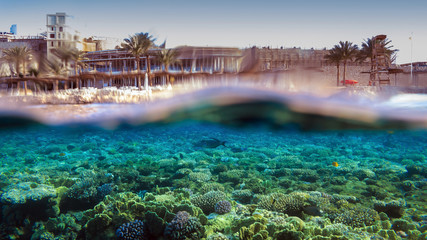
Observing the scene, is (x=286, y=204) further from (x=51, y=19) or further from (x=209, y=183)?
(x=51, y=19)

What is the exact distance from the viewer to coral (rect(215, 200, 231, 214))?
5.48m

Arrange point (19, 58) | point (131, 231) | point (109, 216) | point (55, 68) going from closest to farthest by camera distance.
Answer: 1. point (131, 231)
2. point (109, 216)
3. point (19, 58)
4. point (55, 68)

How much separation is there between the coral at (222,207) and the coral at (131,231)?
4.79 feet

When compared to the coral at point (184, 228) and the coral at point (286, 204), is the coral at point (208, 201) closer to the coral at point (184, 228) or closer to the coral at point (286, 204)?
the coral at point (286, 204)

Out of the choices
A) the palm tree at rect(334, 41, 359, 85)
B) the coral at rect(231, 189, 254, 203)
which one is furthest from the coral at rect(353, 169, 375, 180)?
the coral at rect(231, 189, 254, 203)

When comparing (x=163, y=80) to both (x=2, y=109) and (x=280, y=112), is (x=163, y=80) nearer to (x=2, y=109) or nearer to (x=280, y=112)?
(x=280, y=112)

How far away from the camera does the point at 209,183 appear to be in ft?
22.6

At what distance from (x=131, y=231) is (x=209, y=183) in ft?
8.25

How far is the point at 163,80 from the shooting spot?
374 inches

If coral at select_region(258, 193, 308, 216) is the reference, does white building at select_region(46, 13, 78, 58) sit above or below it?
above

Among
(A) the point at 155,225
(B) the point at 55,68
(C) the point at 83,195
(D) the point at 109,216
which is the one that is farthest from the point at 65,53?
(A) the point at 155,225

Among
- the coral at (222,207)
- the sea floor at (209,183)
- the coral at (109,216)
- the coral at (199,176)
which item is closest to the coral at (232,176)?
the sea floor at (209,183)

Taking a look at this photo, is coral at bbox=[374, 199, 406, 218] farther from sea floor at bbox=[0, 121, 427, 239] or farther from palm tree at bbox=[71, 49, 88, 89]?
palm tree at bbox=[71, 49, 88, 89]

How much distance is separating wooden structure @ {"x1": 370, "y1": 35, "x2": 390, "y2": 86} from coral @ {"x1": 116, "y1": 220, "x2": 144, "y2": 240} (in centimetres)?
616
